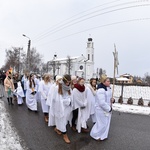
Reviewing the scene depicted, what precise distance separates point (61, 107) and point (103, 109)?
113 centimetres

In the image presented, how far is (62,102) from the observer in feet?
17.5

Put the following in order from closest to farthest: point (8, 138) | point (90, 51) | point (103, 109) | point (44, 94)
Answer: point (8, 138)
point (103, 109)
point (44, 94)
point (90, 51)

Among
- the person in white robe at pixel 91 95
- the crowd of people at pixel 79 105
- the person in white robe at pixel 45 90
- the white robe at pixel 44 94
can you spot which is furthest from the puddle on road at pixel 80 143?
the white robe at pixel 44 94

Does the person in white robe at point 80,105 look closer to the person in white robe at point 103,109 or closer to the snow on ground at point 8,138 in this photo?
the person in white robe at point 103,109

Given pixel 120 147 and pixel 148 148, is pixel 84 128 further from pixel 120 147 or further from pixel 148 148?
pixel 148 148

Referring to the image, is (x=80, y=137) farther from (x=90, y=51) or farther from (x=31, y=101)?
(x=90, y=51)

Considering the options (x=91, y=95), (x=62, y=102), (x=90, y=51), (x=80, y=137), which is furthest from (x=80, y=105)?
(x=90, y=51)

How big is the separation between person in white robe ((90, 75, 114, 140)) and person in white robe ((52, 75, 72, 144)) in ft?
2.73

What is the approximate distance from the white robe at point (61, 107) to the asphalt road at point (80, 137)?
1.34ft

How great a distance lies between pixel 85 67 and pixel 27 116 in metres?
88.1

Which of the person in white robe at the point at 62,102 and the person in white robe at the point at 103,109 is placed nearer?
the person in white robe at the point at 103,109

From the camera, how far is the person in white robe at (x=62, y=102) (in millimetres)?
5301

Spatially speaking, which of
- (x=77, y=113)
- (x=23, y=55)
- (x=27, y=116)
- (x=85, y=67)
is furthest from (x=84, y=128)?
(x=85, y=67)

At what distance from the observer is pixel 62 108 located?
5.29 m
